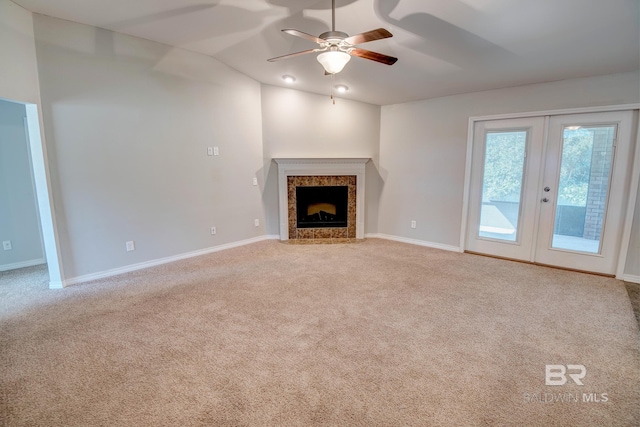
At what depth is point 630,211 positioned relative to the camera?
3338 mm

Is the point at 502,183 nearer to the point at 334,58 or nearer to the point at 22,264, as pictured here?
the point at 334,58

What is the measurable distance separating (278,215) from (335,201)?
110cm

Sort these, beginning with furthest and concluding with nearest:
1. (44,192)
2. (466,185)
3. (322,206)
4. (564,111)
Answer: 1. (322,206)
2. (466,185)
3. (564,111)
4. (44,192)

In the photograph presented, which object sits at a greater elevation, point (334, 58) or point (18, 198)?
point (334, 58)

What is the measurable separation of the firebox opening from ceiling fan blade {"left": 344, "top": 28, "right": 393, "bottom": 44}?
10.7ft

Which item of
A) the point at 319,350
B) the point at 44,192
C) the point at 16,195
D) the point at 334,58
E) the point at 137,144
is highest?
the point at 334,58

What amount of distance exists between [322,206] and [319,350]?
3.56 m

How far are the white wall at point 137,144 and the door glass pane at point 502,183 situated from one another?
3.74 m

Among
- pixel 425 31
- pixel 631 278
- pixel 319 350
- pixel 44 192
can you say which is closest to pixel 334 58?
pixel 425 31

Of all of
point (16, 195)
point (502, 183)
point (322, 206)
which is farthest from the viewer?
point (322, 206)

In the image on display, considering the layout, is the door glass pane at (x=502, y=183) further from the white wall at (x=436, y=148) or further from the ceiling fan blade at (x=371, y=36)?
the ceiling fan blade at (x=371, y=36)

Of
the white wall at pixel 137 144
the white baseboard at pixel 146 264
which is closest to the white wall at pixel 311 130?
the white wall at pixel 137 144

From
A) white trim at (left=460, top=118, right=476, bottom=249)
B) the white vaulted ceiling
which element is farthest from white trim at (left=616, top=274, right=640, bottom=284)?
the white vaulted ceiling

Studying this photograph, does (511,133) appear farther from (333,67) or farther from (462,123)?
(333,67)
